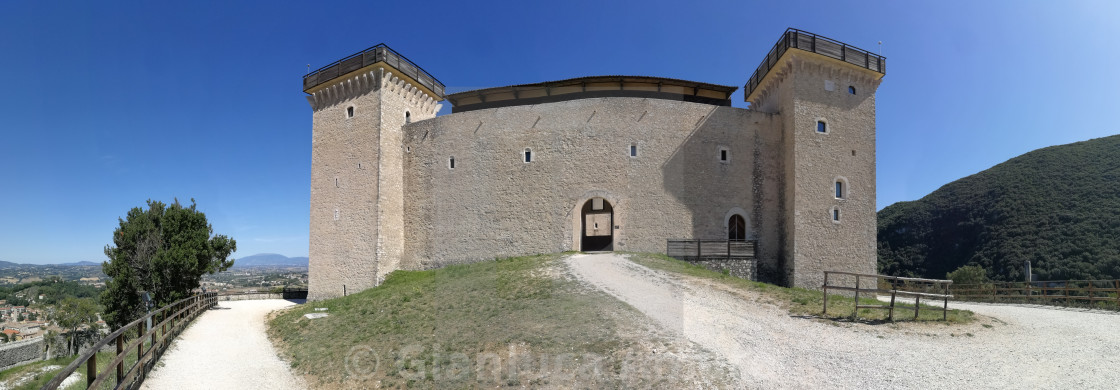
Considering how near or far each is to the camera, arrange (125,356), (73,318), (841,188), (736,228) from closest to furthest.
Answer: (125,356) → (841,188) → (736,228) → (73,318)

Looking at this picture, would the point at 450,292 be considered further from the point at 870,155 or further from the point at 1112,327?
the point at 870,155

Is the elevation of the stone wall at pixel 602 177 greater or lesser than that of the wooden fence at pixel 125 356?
greater

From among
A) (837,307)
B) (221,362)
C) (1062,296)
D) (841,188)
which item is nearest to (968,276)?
(841,188)

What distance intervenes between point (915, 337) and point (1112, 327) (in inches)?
195

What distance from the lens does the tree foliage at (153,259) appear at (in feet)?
62.7

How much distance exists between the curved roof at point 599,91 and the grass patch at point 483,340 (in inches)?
421

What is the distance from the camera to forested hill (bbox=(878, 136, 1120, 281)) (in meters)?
35.1

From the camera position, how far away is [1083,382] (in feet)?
19.5

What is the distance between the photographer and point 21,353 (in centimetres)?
2423

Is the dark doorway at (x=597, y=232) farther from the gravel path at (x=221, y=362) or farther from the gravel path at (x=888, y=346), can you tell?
the gravel path at (x=221, y=362)


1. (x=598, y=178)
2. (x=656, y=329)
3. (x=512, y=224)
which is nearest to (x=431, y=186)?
(x=512, y=224)

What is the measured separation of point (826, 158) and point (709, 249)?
629 cm

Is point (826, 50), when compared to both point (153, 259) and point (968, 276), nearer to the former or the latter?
point (968, 276)

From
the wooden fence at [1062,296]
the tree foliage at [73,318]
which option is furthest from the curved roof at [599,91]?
the tree foliage at [73,318]
